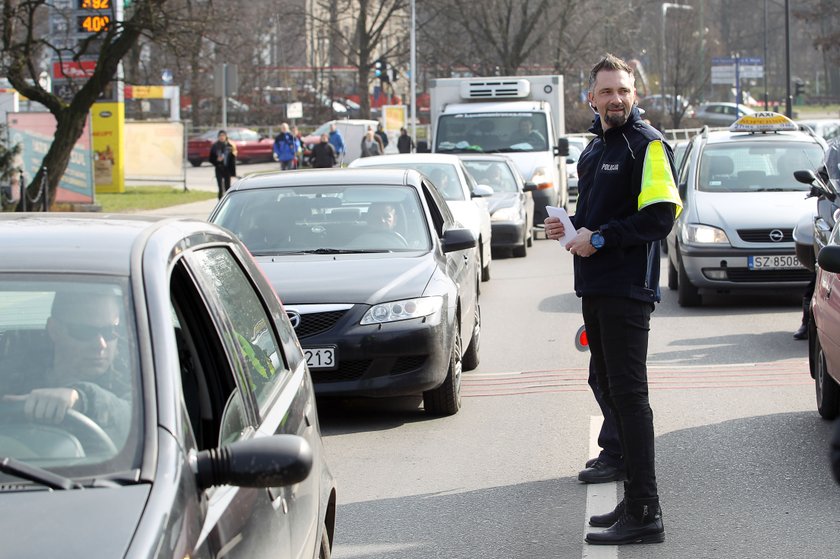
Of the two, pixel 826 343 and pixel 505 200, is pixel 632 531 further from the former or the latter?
pixel 505 200

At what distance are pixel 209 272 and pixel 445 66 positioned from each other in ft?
187

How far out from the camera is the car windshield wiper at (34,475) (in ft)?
9.02

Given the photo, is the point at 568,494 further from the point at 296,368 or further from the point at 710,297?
the point at 710,297

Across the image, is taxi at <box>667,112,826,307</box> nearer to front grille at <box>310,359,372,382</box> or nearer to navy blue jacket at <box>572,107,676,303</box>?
front grille at <box>310,359,372,382</box>

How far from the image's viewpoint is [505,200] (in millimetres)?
19797

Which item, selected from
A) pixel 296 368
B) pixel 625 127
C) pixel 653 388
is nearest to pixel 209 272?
pixel 296 368

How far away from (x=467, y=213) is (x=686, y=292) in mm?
2677

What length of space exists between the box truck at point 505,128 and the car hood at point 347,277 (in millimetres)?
14491

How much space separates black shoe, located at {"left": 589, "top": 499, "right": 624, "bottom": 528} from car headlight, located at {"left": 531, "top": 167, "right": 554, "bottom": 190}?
17532 mm

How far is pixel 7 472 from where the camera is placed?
2.75 metres

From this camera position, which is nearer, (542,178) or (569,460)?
(569,460)

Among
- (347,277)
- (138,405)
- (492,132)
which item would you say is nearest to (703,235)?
(347,277)

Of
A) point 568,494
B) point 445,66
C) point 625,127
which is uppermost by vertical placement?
point 445,66

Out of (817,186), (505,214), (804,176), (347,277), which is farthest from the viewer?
(505,214)
